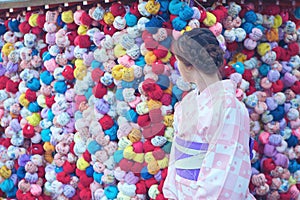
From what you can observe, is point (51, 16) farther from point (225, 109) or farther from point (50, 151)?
point (225, 109)

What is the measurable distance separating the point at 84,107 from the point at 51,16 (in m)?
1.39

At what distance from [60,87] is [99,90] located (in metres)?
0.76

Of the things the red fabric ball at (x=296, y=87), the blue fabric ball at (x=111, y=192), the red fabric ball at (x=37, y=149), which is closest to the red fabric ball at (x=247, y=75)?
the red fabric ball at (x=296, y=87)

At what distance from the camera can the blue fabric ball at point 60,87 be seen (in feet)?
13.3

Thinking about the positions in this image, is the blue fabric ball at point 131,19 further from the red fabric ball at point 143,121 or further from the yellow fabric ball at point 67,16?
the red fabric ball at point 143,121

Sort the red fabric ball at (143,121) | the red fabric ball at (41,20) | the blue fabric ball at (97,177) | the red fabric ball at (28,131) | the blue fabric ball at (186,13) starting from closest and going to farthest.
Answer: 1. the red fabric ball at (143,121)
2. the blue fabric ball at (186,13)
3. the blue fabric ball at (97,177)
4. the red fabric ball at (41,20)
5. the red fabric ball at (28,131)

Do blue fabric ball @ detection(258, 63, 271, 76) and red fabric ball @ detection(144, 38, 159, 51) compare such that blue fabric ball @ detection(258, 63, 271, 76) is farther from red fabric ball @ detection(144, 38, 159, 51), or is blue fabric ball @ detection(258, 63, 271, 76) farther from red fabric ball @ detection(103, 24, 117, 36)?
red fabric ball @ detection(144, 38, 159, 51)

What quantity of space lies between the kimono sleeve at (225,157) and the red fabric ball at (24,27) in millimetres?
2253

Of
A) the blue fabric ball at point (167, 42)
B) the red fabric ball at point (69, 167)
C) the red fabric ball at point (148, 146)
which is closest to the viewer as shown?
the blue fabric ball at point (167, 42)

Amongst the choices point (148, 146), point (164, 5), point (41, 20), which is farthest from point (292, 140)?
point (41, 20)

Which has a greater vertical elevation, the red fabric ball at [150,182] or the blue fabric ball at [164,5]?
the blue fabric ball at [164,5]

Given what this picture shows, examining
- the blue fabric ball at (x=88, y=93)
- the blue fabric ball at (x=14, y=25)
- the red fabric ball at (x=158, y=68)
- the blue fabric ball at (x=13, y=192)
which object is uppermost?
the red fabric ball at (x=158, y=68)

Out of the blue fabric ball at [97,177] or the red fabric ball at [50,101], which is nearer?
the blue fabric ball at [97,177]

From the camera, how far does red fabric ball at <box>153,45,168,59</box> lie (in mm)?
2809
